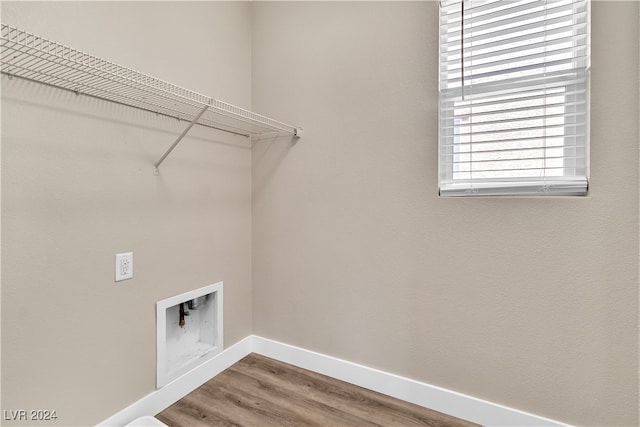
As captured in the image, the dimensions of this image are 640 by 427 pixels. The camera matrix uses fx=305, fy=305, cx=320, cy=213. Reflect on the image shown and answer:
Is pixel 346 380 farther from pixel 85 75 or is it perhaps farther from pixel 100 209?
pixel 85 75

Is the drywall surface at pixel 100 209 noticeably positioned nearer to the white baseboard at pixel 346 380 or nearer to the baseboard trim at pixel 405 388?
the white baseboard at pixel 346 380

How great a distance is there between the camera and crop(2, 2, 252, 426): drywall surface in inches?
39.8

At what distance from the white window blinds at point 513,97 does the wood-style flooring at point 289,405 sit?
41.7 inches

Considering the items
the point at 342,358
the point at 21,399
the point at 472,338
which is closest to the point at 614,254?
the point at 472,338

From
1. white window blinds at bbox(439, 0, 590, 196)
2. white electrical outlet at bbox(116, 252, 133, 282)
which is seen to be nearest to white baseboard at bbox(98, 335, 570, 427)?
white electrical outlet at bbox(116, 252, 133, 282)

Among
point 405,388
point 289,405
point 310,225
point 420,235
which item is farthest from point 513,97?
point 289,405

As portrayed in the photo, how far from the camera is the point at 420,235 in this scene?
58.4 inches

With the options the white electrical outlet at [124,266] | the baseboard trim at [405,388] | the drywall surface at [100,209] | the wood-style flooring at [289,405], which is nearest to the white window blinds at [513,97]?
the baseboard trim at [405,388]

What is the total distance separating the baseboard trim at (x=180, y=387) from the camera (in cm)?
131

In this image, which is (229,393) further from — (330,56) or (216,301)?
(330,56)

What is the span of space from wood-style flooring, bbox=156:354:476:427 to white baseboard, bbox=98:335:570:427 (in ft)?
0.10

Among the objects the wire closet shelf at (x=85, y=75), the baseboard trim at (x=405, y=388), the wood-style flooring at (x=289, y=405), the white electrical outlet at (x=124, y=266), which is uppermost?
the wire closet shelf at (x=85, y=75)

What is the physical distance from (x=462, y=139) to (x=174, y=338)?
1.80m

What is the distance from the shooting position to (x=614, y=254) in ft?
3.75
